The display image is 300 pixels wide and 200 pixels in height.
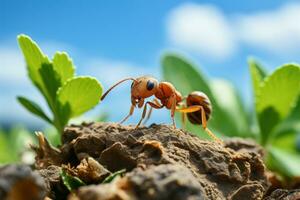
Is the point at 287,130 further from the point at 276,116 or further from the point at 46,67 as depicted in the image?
the point at 46,67

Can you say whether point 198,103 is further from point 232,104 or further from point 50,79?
point 232,104

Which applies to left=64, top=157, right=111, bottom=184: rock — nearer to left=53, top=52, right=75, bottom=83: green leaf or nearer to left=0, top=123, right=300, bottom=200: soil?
left=0, top=123, right=300, bottom=200: soil

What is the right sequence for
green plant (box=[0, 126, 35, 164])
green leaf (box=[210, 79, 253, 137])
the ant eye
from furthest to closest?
1. green plant (box=[0, 126, 35, 164])
2. green leaf (box=[210, 79, 253, 137])
3. the ant eye

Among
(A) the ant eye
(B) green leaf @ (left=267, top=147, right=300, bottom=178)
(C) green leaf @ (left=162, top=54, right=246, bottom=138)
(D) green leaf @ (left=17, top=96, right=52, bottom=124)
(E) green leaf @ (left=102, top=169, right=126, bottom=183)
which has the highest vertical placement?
(C) green leaf @ (left=162, top=54, right=246, bottom=138)

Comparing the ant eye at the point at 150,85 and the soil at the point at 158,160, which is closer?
the soil at the point at 158,160

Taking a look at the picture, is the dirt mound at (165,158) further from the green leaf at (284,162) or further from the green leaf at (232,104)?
the green leaf at (232,104)

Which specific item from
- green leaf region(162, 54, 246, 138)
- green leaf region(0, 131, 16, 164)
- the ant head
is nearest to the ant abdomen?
the ant head

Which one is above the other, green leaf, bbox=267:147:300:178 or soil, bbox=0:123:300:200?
green leaf, bbox=267:147:300:178

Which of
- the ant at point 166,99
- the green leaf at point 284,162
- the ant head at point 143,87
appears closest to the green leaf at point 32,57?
the ant at point 166,99
